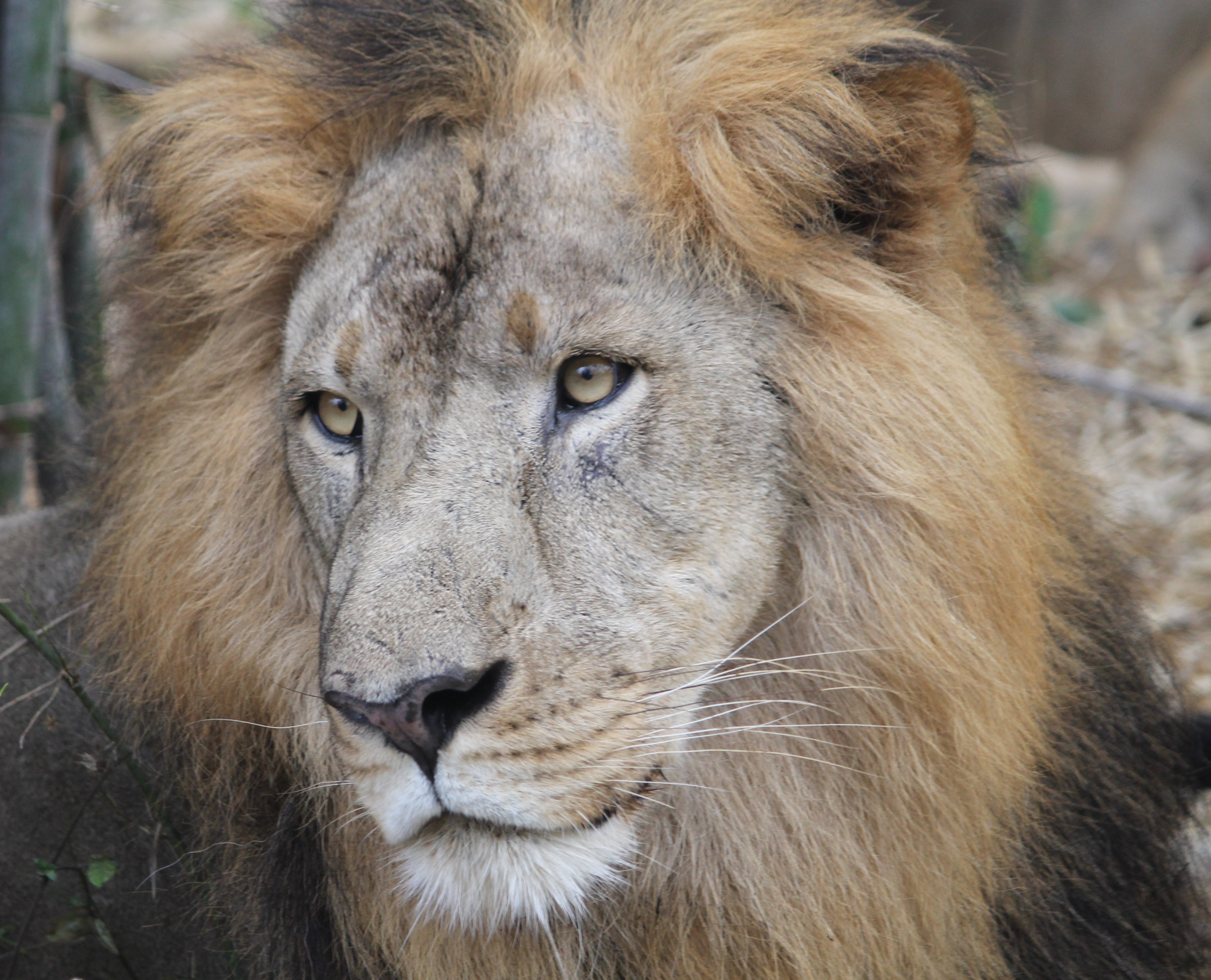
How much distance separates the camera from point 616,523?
6.36 ft

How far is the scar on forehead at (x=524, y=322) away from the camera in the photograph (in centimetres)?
198

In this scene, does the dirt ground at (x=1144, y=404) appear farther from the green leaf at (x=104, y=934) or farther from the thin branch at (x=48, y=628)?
the green leaf at (x=104, y=934)

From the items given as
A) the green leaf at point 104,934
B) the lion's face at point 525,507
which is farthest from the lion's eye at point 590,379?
the green leaf at point 104,934

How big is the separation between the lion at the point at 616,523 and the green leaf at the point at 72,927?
0.34 meters

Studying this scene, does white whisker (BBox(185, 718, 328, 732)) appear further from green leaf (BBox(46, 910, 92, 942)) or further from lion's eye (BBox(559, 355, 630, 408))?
lion's eye (BBox(559, 355, 630, 408))

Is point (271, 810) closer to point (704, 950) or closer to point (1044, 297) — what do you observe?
point (704, 950)

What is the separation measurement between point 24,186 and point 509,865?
2.61 m

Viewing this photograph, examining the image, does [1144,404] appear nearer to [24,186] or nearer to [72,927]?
[24,186]

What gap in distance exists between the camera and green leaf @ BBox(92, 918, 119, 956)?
2.51 meters

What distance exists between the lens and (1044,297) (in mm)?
6164

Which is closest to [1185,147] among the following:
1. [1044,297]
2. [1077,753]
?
[1044,297]

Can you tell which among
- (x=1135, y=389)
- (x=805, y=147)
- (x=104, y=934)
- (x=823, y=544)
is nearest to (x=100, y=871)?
(x=104, y=934)

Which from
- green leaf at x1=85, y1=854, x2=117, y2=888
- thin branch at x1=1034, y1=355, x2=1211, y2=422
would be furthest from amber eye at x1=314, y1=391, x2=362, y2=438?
thin branch at x1=1034, y1=355, x2=1211, y2=422

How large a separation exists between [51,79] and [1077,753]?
3.04 m
